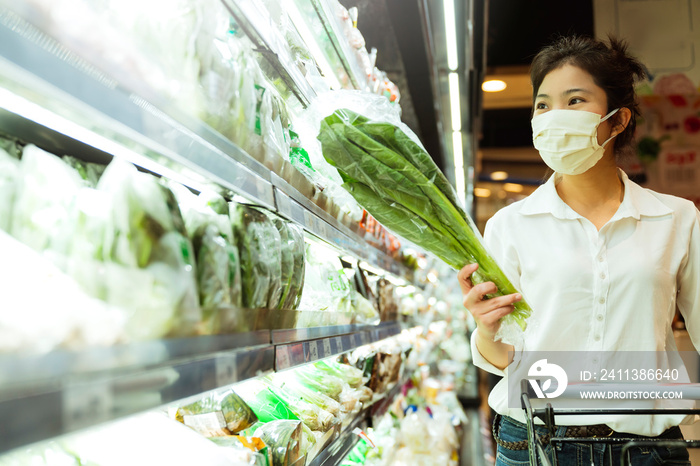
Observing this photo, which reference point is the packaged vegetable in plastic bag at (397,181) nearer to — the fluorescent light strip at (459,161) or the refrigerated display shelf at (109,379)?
the refrigerated display shelf at (109,379)

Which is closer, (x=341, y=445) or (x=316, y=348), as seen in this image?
(x=316, y=348)

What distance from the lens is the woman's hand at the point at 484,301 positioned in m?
1.51

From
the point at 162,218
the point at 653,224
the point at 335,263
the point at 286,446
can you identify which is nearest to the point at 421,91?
the point at 335,263

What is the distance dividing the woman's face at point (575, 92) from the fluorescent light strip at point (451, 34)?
68 cm

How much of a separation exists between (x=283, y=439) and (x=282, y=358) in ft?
0.91

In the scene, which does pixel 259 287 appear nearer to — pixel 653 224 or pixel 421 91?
pixel 653 224

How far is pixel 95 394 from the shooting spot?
25.8 inches

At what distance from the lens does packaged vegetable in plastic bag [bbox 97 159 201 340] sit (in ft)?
2.58

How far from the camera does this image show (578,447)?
164cm

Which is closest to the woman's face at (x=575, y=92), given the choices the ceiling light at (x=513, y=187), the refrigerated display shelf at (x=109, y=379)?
the refrigerated display shelf at (x=109, y=379)

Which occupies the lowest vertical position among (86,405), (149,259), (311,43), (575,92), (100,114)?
(86,405)

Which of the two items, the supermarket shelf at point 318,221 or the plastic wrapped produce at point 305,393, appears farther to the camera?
the plastic wrapped produce at point 305,393

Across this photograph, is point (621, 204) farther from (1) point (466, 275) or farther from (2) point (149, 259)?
(2) point (149, 259)

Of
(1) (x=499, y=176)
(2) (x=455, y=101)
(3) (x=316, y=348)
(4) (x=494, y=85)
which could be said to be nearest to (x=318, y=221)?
(3) (x=316, y=348)
